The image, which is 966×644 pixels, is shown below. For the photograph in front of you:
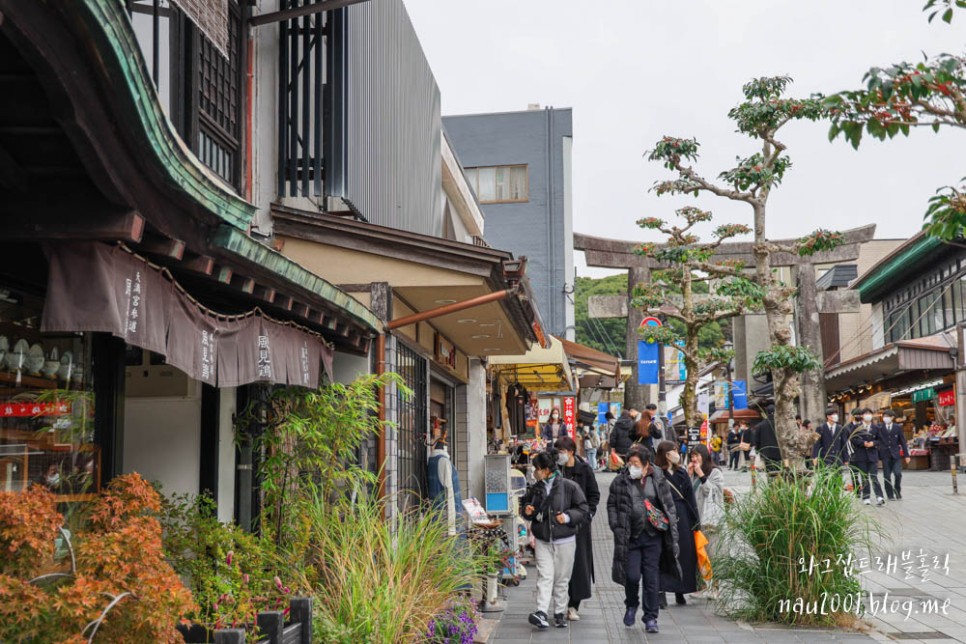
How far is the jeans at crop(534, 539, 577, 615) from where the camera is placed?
1091 centimetres

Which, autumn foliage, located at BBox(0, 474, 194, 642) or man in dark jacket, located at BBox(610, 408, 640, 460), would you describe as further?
man in dark jacket, located at BBox(610, 408, 640, 460)

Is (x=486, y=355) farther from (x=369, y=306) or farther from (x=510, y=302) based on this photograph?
(x=369, y=306)

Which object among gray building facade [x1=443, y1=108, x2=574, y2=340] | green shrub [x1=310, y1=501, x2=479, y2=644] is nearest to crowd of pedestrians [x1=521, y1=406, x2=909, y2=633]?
green shrub [x1=310, y1=501, x2=479, y2=644]

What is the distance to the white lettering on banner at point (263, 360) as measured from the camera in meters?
8.00

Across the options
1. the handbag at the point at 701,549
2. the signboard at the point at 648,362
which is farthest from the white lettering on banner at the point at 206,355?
the signboard at the point at 648,362

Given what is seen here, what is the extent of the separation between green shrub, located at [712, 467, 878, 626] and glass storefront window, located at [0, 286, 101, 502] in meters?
6.16

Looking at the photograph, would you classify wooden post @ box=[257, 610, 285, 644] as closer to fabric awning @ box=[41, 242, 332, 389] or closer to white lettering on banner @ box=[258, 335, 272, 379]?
fabric awning @ box=[41, 242, 332, 389]

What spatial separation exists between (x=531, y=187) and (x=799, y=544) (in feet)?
84.7

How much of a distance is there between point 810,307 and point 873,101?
27.5 m

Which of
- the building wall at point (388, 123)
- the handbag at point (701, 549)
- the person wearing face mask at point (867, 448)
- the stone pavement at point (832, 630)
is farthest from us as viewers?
the person wearing face mask at point (867, 448)

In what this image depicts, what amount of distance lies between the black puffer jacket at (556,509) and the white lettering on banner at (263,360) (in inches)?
160

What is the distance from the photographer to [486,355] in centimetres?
2011

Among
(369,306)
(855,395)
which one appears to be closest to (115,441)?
(369,306)

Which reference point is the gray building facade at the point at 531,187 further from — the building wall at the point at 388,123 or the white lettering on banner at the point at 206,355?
the white lettering on banner at the point at 206,355
